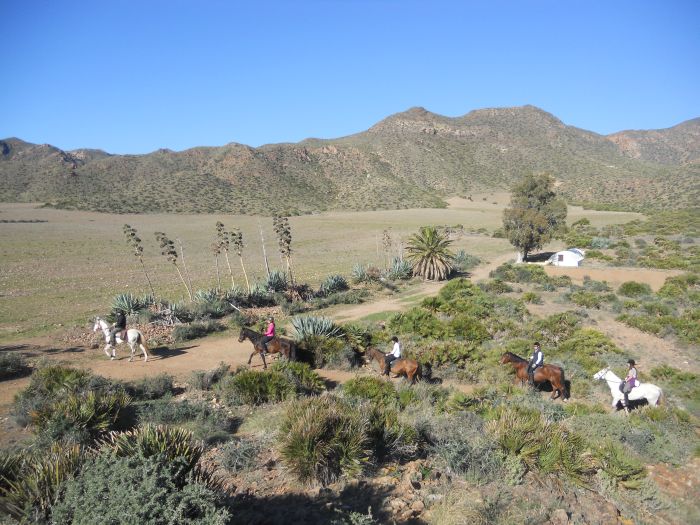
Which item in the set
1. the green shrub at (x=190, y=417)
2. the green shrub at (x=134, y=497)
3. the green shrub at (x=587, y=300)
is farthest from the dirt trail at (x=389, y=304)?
the green shrub at (x=134, y=497)

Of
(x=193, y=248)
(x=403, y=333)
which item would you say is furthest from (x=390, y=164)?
(x=403, y=333)

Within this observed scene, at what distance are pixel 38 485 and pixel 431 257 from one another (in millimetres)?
26960

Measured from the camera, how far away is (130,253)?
4309 cm

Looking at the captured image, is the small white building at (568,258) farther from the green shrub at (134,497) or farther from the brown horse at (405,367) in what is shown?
the green shrub at (134,497)

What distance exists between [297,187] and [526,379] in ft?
325

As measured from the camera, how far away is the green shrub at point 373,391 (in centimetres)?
989

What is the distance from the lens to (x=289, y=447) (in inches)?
251

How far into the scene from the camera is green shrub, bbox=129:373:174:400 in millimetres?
10547

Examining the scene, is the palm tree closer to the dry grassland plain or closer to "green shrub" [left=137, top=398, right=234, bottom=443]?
the dry grassland plain

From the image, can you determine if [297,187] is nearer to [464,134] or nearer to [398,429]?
[464,134]

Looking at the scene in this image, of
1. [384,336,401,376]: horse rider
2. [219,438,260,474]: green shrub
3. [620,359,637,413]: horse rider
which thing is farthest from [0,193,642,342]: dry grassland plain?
[620,359,637,413]: horse rider

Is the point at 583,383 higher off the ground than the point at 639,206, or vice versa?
the point at 639,206

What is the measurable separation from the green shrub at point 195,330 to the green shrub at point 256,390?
265 inches

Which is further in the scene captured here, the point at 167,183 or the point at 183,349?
the point at 167,183
